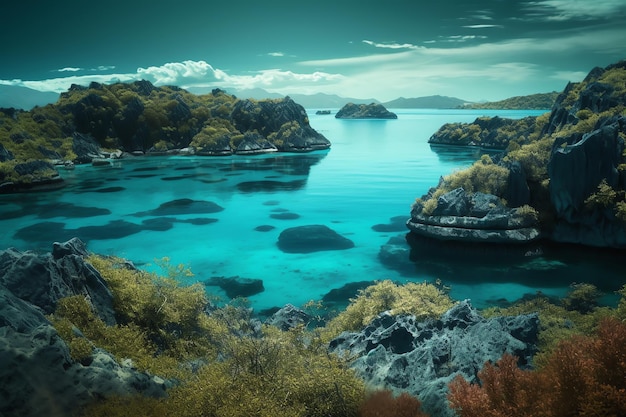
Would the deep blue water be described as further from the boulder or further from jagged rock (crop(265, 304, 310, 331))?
jagged rock (crop(265, 304, 310, 331))

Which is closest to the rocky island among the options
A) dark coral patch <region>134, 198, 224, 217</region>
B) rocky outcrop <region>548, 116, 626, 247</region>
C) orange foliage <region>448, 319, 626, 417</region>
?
dark coral patch <region>134, 198, 224, 217</region>

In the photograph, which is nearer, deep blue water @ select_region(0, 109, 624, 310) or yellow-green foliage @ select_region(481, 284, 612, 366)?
yellow-green foliage @ select_region(481, 284, 612, 366)

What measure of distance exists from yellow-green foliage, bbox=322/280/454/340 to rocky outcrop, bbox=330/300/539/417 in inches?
192

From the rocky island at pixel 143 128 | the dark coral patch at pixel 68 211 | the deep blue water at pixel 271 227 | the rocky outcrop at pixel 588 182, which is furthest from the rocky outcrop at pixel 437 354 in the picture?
the rocky island at pixel 143 128

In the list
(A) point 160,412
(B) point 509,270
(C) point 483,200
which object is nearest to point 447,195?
(C) point 483,200

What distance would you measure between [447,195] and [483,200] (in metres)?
4.80

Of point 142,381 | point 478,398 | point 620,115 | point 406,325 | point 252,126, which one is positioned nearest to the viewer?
point 478,398

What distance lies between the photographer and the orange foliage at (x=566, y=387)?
10328mm

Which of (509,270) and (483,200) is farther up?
(483,200)

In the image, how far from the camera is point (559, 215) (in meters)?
58.3

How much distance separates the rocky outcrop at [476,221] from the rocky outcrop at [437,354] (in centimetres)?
3329

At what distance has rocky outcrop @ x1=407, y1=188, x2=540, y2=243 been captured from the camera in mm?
55938

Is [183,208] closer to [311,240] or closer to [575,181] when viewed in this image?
[311,240]

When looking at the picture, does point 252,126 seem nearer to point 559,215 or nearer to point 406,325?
point 559,215
